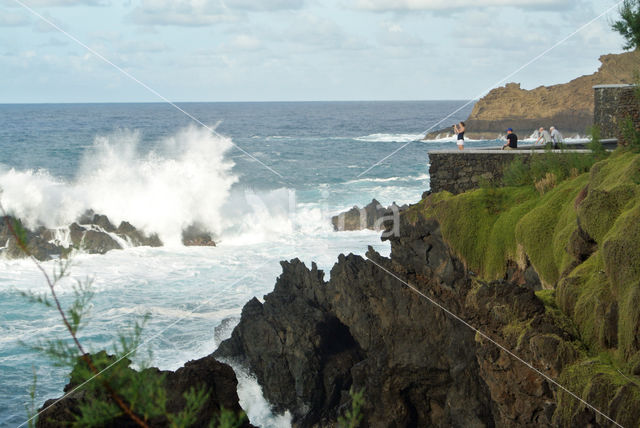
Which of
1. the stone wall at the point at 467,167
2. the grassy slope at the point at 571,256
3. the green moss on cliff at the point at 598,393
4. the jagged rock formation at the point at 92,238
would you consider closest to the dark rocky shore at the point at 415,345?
the green moss on cliff at the point at 598,393

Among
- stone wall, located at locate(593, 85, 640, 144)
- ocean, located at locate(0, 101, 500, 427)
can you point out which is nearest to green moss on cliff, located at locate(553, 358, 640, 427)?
ocean, located at locate(0, 101, 500, 427)

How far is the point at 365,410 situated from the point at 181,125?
69048 mm

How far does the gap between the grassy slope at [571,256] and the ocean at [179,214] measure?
4744 millimetres

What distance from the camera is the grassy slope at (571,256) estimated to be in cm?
761

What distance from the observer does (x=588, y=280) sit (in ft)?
30.0

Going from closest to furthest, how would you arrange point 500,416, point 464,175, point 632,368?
point 632,368 → point 500,416 → point 464,175

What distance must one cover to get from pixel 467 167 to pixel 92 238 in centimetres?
1667

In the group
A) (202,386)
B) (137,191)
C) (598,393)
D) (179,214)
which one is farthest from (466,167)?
(137,191)

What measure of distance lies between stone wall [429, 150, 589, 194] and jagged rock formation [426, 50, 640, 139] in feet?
184

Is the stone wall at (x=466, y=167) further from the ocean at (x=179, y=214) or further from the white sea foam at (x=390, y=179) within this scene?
the white sea foam at (x=390, y=179)

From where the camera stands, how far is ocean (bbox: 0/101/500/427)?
17016 millimetres

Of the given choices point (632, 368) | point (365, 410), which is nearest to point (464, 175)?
point (365, 410)

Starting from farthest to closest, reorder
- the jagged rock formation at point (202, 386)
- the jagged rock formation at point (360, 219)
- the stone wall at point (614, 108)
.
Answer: the jagged rock formation at point (360, 219) < the stone wall at point (614, 108) < the jagged rock formation at point (202, 386)

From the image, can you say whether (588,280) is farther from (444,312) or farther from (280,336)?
(280,336)
